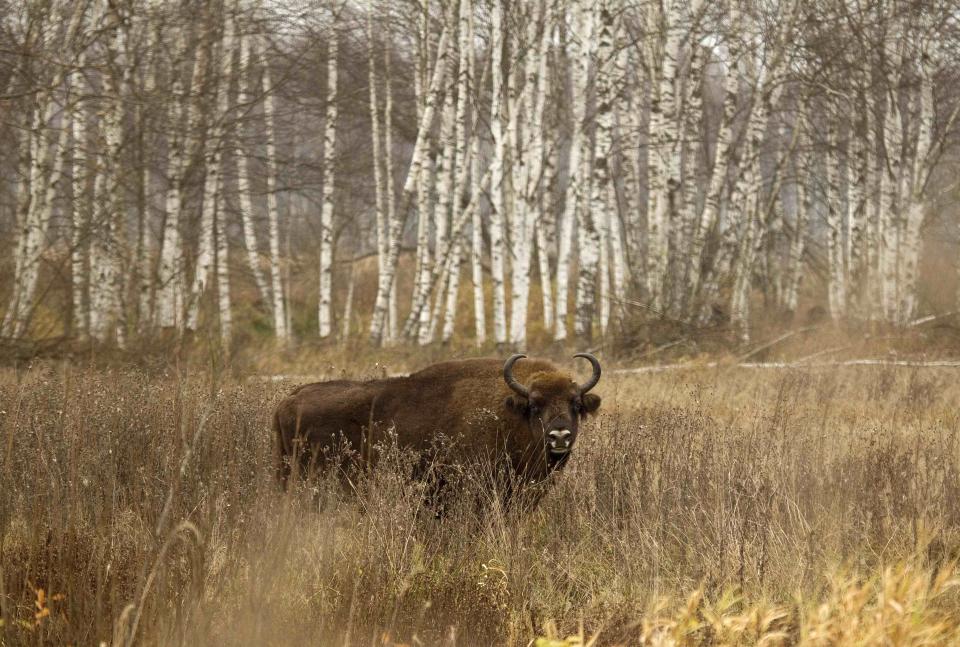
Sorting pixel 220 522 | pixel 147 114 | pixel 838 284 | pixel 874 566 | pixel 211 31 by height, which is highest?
pixel 211 31

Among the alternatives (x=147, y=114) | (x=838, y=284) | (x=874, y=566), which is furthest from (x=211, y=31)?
(x=838, y=284)

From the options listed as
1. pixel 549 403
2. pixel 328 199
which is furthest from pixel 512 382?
pixel 328 199

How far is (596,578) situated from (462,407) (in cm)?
187

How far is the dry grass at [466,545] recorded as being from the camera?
4.11 metres

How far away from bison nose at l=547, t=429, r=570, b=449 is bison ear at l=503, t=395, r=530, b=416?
0.37 m

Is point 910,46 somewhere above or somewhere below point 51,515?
above

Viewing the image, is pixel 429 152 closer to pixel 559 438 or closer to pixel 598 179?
pixel 598 179

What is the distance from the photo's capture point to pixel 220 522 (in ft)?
16.2

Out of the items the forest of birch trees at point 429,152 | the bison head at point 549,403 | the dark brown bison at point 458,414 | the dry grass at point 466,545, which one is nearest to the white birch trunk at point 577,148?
the forest of birch trees at point 429,152

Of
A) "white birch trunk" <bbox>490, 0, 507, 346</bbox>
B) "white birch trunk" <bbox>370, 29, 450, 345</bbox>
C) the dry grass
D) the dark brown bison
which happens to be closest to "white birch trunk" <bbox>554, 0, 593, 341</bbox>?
"white birch trunk" <bbox>490, 0, 507, 346</bbox>

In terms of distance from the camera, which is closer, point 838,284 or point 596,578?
point 596,578

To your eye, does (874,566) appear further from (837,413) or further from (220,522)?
(837,413)

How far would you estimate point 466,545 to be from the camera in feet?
17.7

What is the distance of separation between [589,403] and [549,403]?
396 millimetres
